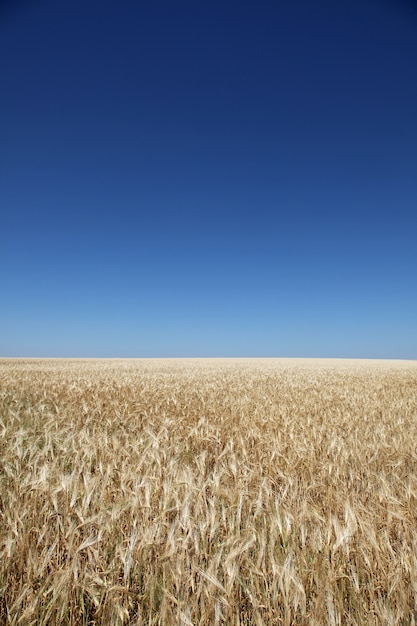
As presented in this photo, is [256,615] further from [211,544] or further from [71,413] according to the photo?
[71,413]

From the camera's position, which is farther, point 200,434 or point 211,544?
point 200,434

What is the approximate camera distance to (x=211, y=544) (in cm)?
163

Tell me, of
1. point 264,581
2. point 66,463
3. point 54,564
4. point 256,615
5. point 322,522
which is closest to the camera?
point 256,615

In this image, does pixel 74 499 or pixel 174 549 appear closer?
pixel 174 549

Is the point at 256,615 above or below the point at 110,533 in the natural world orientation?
above

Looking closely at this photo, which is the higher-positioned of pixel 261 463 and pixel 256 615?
pixel 256 615

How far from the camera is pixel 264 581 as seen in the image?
133cm

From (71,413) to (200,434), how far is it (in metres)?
2.49

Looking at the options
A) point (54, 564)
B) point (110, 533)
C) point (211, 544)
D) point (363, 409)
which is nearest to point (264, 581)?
point (211, 544)

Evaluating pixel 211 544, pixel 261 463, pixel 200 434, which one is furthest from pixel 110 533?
pixel 200 434

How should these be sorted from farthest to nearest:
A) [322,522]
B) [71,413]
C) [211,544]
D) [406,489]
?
1. [71,413]
2. [406,489]
3. [322,522]
4. [211,544]

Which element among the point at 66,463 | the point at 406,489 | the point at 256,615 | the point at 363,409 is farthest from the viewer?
the point at 363,409

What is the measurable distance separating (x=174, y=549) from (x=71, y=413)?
13.3 feet

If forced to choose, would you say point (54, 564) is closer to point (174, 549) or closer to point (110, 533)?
point (110, 533)
